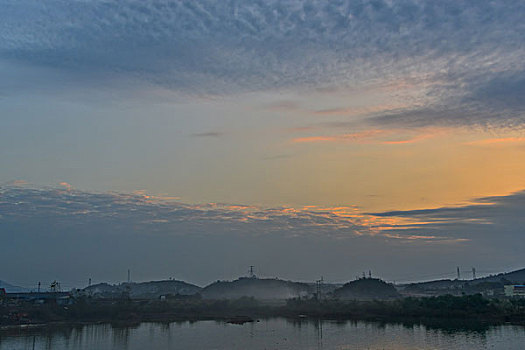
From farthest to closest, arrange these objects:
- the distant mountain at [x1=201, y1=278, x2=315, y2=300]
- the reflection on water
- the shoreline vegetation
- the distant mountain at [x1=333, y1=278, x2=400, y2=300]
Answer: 1. the distant mountain at [x1=201, y1=278, x2=315, y2=300]
2. the distant mountain at [x1=333, y1=278, x2=400, y2=300]
3. the shoreline vegetation
4. the reflection on water

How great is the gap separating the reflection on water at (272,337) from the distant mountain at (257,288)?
339 feet

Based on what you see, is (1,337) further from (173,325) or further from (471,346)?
(471,346)

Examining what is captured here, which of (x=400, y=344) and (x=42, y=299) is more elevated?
(x=42, y=299)

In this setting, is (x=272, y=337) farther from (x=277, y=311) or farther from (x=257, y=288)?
(x=257, y=288)

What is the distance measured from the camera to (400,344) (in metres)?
38.4

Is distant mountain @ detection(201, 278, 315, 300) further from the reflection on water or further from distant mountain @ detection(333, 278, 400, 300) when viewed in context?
the reflection on water

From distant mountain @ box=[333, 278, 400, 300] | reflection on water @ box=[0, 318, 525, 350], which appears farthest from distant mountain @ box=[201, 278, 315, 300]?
reflection on water @ box=[0, 318, 525, 350]

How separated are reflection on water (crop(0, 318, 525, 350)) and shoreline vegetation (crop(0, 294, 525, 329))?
5.04 m

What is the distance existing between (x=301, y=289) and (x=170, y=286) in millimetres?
57185

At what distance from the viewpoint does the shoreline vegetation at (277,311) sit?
2088 inches

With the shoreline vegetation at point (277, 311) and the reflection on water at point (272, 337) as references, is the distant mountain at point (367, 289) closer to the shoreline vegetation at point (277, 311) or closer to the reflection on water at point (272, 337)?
the shoreline vegetation at point (277, 311)

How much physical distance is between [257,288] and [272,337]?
127834 mm

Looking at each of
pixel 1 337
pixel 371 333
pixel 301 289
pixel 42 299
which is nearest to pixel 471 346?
pixel 371 333

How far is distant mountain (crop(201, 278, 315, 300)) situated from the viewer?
15850 cm
